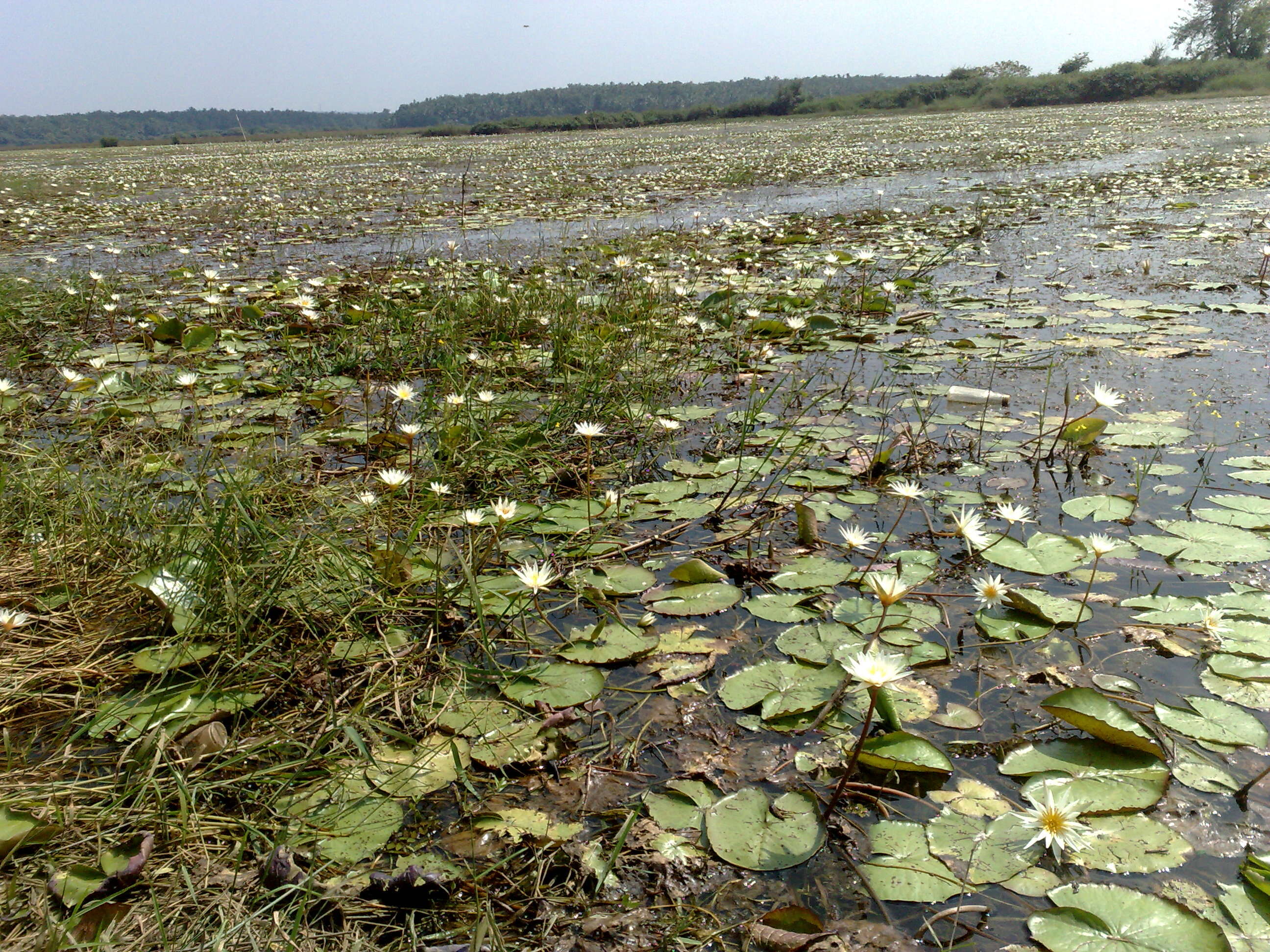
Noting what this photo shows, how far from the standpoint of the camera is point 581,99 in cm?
6594

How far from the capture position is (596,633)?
1.58m

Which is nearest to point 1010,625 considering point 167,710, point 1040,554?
point 1040,554

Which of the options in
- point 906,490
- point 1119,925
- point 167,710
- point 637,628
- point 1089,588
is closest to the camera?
point 1119,925

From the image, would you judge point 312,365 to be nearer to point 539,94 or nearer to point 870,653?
point 870,653

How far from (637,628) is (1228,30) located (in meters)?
54.2

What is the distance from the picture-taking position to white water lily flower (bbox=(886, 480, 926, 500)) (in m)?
1.77

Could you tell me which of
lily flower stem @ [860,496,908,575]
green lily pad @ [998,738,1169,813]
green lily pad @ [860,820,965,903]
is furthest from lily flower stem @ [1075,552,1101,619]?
green lily pad @ [860,820,965,903]

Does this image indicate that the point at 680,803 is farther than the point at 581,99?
No

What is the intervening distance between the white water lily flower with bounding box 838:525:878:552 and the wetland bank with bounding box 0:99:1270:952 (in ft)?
0.12

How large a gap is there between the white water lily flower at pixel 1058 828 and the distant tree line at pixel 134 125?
161 feet

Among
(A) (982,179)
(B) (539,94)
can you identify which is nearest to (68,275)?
(A) (982,179)

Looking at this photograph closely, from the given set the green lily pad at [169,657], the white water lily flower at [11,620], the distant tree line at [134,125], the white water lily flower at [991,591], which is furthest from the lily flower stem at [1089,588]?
the distant tree line at [134,125]

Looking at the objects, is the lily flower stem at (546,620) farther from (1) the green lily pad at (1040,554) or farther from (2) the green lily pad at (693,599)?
(1) the green lily pad at (1040,554)

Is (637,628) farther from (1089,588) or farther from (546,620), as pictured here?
(1089,588)
